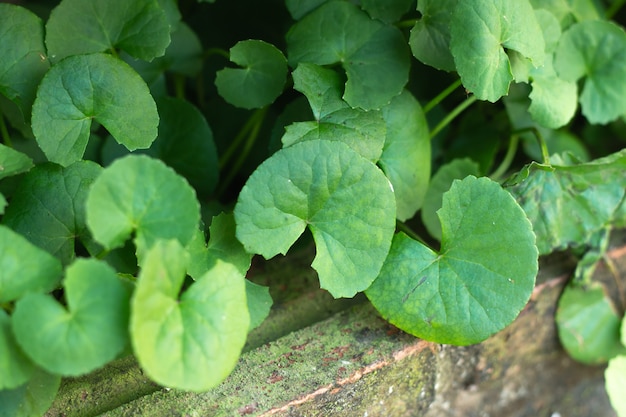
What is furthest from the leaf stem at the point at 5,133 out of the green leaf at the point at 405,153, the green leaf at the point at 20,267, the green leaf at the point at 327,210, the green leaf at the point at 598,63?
the green leaf at the point at 598,63

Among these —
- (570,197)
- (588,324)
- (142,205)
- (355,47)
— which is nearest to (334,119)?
(355,47)

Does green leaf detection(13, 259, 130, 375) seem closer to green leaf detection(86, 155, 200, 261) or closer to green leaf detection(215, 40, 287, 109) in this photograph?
green leaf detection(86, 155, 200, 261)

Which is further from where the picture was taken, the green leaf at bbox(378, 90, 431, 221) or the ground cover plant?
the green leaf at bbox(378, 90, 431, 221)

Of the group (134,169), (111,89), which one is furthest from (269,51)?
(134,169)

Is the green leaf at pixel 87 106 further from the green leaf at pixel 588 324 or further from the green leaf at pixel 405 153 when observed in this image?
the green leaf at pixel 588 324

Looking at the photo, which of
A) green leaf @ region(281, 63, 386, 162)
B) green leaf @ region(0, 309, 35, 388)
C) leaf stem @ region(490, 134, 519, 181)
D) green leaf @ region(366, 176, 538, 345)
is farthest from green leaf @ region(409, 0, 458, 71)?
green leaf @ region(0, 309, 35, 388)

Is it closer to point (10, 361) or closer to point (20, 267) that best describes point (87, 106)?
point (20, 267)

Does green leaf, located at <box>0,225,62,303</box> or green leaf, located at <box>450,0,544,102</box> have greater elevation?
green leaf, located at <box>450,0,544,102</box>
